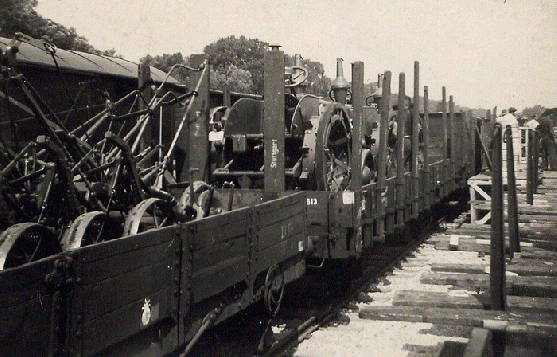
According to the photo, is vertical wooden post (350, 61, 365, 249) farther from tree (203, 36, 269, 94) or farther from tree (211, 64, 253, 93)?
tree (203, 36, 269, 94)

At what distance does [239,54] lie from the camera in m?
46.7

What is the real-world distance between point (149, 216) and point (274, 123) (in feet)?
8.03

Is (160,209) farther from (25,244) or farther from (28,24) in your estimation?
(28,24)

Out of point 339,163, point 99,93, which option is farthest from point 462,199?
point 99,93

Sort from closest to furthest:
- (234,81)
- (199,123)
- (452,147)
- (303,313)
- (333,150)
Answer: (303,313), (199,123), (333,150), (452,147), (234,81)

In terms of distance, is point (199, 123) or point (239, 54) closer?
point (199, 123)

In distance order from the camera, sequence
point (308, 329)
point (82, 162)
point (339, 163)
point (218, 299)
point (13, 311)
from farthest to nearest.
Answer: point (339, 163)
point (308, 329)
point (82, 162)
point (218, 299)
point (13, 311)

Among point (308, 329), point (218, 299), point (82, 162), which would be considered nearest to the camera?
point (218, 299)

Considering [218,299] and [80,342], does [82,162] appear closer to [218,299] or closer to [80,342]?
[218,299]

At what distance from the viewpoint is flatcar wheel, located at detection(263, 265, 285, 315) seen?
5.38 metres

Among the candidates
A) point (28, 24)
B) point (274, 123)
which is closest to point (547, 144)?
point (28, 24)

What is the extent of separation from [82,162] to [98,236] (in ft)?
2.24

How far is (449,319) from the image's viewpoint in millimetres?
5414

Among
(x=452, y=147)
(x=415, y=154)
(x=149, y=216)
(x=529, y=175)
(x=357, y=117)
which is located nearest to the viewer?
(x=149, y=216)
